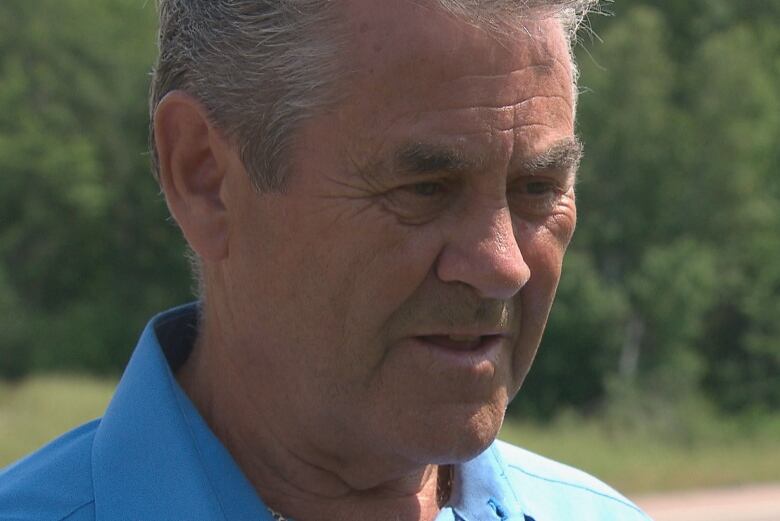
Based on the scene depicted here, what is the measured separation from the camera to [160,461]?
172 cm

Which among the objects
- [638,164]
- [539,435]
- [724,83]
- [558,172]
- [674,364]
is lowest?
[558,172]

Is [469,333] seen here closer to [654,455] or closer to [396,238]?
[396,238]

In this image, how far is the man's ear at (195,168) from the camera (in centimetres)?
180

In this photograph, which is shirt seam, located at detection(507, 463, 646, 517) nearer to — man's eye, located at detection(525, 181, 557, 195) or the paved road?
man's eye, located at detection(525, 181, 557, 195)

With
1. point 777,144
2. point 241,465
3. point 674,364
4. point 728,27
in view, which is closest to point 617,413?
point 674,364

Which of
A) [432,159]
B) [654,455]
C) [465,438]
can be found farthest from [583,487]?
[654,455]

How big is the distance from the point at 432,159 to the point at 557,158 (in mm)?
213

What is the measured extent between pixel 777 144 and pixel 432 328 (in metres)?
32.7

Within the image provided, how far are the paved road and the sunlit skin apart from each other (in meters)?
12.1

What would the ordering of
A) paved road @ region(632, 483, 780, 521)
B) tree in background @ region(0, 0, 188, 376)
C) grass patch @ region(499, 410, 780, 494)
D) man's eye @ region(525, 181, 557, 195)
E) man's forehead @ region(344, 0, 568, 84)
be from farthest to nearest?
tree in background @ region(0, 0, 188, 376), grass patch @ region(499, 410, 780, 494), paved road @ region(632, 483, 780, 521), man's eye @ region(525, 181, 557, 195), man's forehead @ region(344, 0, 568, 84)

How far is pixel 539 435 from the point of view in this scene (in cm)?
2012

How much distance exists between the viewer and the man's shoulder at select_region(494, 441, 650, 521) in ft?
6.75

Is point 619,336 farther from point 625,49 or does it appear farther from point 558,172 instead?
point 558,172

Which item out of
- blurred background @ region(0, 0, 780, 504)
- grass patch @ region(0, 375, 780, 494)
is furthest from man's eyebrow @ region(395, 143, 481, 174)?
blurred background @ region(0, 0, 780, 504)
